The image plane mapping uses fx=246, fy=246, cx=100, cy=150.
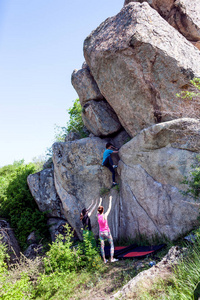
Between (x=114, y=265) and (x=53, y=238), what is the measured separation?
5.79 meters

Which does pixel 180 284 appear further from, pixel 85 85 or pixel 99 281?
pixel 85 85

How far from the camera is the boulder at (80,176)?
12.2 meters

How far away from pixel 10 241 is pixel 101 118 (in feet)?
26.2

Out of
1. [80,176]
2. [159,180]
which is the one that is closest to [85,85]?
[80,176]

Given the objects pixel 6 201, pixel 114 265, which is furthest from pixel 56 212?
pixel 114 265

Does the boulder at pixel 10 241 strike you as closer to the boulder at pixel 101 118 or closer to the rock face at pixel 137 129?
the rock face at pixel 137 129

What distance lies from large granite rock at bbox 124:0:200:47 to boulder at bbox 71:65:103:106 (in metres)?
5.43

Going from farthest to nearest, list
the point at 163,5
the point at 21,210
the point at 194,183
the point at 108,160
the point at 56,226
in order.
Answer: the point at 21,210, the point at 163,5, the point at 56,226, the point at 108,160, the point at 194,183

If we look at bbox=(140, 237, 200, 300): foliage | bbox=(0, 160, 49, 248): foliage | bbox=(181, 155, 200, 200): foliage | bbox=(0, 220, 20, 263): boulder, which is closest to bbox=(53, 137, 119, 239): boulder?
bbox=(0, 160, 49, 248): foliage

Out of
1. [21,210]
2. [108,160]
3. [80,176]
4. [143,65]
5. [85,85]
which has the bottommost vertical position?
[21,210]

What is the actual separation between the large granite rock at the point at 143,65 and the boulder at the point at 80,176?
7.40 feet

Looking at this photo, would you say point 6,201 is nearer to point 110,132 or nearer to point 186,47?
point 110,132

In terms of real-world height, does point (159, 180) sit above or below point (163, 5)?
below

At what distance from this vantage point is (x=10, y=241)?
12.6 metres
